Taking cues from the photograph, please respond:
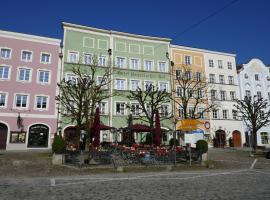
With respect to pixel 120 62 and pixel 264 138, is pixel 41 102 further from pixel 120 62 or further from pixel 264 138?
pixel 264 138

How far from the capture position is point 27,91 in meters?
32.5


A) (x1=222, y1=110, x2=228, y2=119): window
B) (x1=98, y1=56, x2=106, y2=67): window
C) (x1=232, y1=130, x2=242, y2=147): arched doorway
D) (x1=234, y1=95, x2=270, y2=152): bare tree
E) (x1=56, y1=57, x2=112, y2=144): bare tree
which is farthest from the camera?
(x1=222, y1=110, x2=228, y2=119): window

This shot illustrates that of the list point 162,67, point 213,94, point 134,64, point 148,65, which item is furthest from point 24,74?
point 213,94

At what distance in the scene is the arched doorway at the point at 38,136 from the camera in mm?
31688

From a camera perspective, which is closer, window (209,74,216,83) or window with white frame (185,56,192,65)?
window with white frame (185,56,192,65)

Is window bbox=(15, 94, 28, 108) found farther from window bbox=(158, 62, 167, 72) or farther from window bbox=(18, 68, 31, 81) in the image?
window bbox=(158, 62, 167, 72)

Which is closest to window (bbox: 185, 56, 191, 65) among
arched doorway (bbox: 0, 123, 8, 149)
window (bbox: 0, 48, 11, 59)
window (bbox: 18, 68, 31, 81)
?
window (bbox: 18, 68, 31, 81)

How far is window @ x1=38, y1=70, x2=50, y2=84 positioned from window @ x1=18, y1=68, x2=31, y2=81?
1.31 meters

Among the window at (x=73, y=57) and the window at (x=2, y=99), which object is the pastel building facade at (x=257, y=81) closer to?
the window at (x=73, y=57)

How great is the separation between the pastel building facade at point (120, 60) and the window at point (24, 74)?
4310mm

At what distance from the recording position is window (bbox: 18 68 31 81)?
32688 mm

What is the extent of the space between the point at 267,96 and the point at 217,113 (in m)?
11.5

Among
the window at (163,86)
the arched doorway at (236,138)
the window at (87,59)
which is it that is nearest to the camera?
the window at (87,59)

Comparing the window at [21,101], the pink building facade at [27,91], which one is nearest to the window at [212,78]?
the pink building facade at [27,91]
